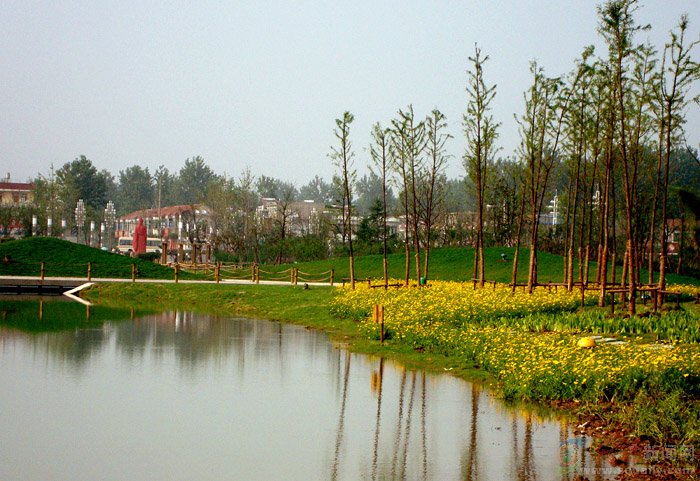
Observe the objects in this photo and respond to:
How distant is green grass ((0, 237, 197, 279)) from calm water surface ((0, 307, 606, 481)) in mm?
30067

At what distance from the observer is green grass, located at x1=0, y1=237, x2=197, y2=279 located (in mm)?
53156

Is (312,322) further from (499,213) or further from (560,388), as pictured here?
(499,213)

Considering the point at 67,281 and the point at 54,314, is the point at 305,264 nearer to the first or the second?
the point at 67,281

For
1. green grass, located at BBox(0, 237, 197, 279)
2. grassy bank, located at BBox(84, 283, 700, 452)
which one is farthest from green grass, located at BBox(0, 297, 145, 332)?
green grass, located at BBox(0, 237, 197, 279)

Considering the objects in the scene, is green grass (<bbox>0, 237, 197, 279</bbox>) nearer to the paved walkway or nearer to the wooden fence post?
the paved walkway

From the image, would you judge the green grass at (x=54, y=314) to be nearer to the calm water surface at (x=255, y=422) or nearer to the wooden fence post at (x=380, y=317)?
the calm water surface at (x=255, y=422)

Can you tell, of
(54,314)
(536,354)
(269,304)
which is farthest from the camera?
(269,304)

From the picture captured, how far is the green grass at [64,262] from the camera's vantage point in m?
53.2

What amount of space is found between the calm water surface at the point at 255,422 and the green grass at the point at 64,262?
30.1 meters

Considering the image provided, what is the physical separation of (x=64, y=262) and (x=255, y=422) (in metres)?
43.2

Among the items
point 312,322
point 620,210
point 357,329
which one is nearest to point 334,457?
point 357,329

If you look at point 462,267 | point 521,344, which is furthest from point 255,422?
point 462,267

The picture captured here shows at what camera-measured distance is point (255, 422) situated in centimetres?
1477

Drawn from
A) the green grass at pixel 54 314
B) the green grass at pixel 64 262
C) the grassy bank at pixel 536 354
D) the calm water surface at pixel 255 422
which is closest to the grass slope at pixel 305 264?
the green grass at pixel 64 262
